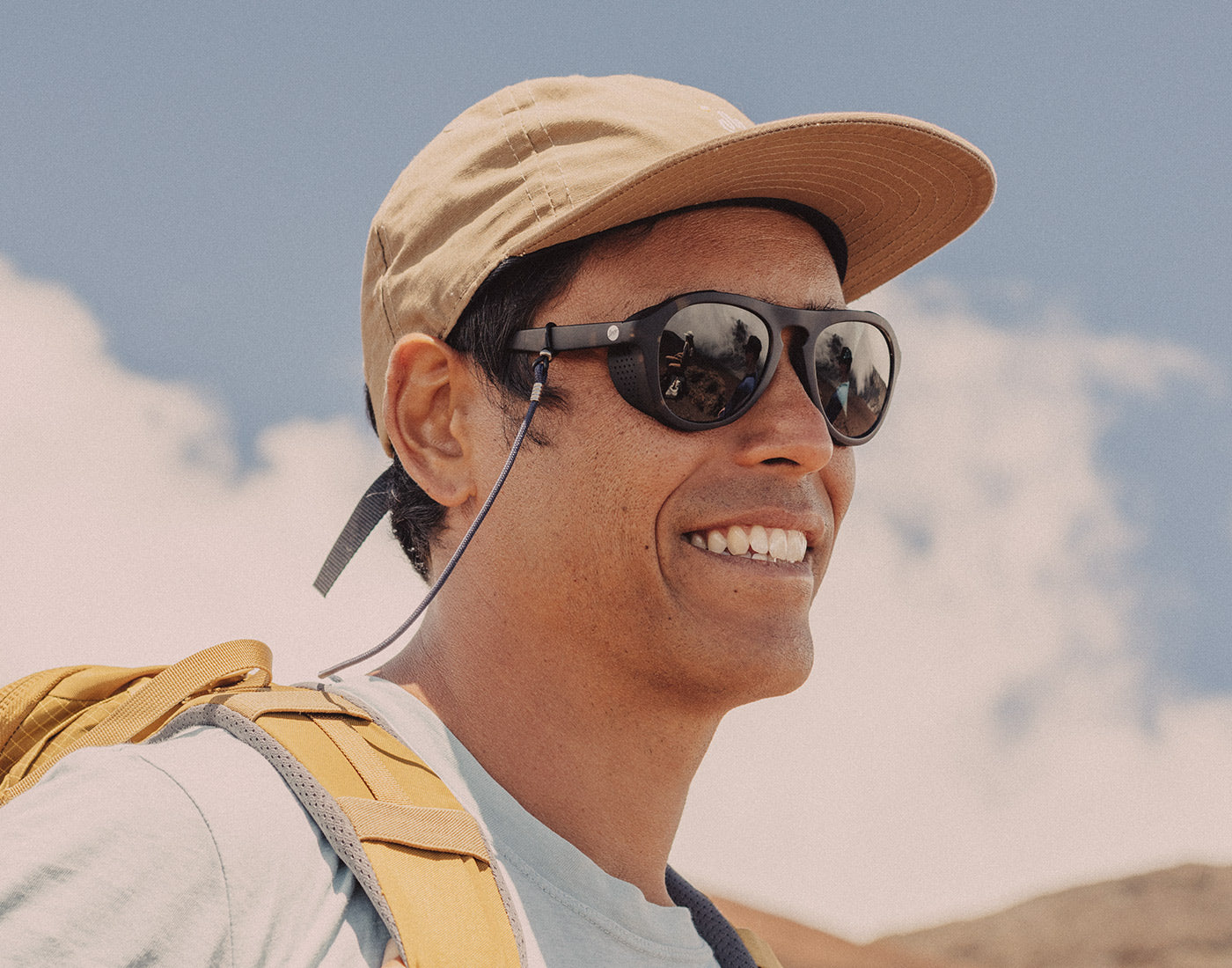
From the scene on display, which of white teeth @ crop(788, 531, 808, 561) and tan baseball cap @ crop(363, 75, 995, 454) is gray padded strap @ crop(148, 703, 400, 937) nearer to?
tan baseball cap @ crop(363, 75, 995, 454)

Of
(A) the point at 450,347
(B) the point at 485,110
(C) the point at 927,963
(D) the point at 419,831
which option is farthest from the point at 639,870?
(C) the point at 927,963

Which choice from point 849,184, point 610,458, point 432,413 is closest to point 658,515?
point 610,458

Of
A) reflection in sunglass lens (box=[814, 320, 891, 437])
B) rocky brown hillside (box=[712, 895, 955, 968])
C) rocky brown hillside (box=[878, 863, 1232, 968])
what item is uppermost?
reflection in sunglass lens (box=[814, 320, 891, 437])

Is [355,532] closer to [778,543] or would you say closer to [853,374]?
[778,543]

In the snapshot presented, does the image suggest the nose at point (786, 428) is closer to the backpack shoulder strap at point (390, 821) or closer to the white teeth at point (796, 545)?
the white teeth at point (796, 545)

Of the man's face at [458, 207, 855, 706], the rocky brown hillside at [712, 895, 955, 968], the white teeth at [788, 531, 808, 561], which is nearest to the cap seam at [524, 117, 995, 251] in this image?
the man's face at [458, 207, 855, 706]

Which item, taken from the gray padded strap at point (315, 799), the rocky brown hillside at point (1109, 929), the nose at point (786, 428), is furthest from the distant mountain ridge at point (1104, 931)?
the gray padded strap at point (315, 799)

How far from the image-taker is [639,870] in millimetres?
2537

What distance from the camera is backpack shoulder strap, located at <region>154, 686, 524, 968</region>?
177 cm

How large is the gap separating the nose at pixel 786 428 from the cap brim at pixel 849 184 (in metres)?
0.40

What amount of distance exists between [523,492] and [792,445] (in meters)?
0.60

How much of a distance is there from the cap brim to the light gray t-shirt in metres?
1.30

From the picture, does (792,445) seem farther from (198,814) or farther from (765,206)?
(198,814)

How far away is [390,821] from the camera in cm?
187
